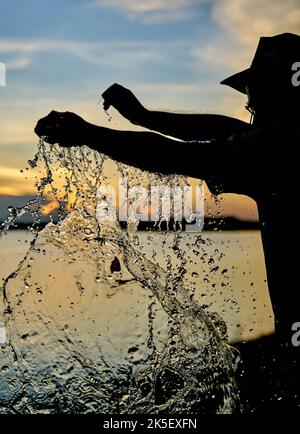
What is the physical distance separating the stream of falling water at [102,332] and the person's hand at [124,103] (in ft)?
1.37

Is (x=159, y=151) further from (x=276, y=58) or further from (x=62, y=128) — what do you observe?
(x=276, y=58)

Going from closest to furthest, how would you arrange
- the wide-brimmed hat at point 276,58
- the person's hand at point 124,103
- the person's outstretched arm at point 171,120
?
1. the wide-brimmed hat at point 276,58
2. the person's outstretched arm at point 171,120
3. the person's hand at point 124,103

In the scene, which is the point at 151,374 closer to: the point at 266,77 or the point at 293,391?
the point at 293,391

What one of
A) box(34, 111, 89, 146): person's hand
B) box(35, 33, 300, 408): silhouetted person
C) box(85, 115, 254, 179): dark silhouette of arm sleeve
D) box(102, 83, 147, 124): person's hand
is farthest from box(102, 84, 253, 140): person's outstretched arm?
box(34, 111, 89, 146): person's hand

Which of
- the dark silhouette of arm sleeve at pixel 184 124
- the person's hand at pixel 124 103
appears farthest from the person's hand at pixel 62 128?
the dark silhouette of arm sleeve at pixel 184 124

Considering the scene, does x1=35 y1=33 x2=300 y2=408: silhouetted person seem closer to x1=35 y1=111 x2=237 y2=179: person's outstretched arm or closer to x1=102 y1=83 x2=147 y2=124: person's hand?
x1=35 y1=111 x2=237 y2=179: person's outstretched arm

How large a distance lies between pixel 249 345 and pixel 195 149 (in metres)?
3.20

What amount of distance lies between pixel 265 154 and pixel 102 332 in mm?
3160

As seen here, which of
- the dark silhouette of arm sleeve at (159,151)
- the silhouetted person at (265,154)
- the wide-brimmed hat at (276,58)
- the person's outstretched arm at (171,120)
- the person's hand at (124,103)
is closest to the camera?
the silhouetted person at (265,154)

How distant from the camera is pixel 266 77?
354 cm

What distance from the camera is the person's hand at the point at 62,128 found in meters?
3.31

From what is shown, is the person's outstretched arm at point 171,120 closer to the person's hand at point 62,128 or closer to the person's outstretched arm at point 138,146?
the person's outstretched arm at point 138,146

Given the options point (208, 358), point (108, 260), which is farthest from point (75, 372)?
point (208, 358)

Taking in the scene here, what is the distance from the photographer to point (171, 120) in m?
4.37
